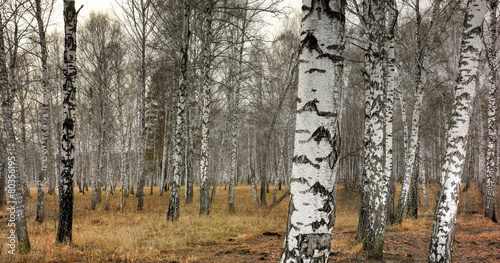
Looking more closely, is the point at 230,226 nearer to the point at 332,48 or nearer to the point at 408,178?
the point at 408,178

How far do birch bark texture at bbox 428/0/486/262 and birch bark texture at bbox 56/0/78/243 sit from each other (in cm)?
750

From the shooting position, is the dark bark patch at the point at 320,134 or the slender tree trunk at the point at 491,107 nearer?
the dark bark patch at the point at 320,134

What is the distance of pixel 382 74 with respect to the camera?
576cm

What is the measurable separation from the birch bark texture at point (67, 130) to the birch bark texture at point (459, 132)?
24.6 feet

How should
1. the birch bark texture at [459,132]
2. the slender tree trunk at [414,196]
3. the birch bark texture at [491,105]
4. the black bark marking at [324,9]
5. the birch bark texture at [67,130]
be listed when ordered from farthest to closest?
1. the slender tree trunk at [414,196]
2. the birch bark texture at [491,105]
3. the birch bark texture at [67,130]
4. the birch bark texture at [459,132]
5. the black bark marking at [324,9]

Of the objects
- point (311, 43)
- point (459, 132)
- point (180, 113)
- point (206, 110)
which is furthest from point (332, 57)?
point (206, 110)

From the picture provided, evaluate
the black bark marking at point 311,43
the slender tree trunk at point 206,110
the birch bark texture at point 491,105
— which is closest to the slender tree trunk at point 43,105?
the slender tree trunk at point 206,110

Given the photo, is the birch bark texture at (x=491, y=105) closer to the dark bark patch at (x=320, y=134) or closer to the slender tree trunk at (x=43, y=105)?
the dark bark patch at (x=320, y=134)

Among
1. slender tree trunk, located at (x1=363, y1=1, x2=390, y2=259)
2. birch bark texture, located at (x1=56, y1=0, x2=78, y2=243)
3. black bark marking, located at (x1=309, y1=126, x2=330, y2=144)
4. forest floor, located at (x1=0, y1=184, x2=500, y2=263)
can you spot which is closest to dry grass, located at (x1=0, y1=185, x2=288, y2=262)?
forest floor, located at (x1=0, y1=184, x2=500, y2=263)

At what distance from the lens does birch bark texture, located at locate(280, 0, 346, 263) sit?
1.87 metres

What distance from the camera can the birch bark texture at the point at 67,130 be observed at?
20.7ft

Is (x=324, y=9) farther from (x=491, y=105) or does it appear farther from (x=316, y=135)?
(x=491, y=105)

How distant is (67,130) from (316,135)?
6.52 meters

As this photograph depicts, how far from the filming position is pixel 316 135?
1.90m
